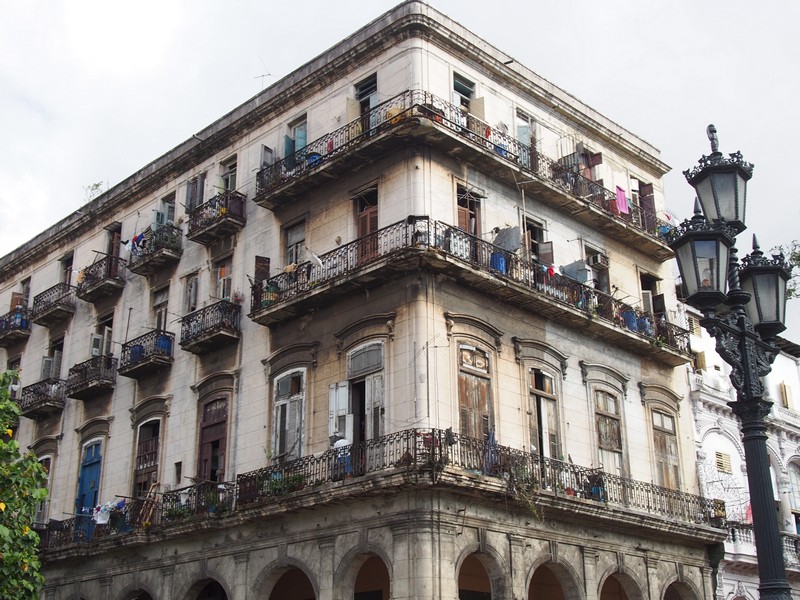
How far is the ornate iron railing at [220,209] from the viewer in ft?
84.5

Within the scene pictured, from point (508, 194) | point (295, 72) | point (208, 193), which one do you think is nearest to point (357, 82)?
point (295, 72)

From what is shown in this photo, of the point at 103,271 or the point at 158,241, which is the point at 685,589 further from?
the point at 103,271

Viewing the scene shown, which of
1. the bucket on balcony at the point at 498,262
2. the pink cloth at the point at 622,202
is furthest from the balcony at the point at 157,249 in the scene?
the pink cloth at the point at 622,202

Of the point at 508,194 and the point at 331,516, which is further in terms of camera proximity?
the point at 508,194

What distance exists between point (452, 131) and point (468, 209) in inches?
81.8

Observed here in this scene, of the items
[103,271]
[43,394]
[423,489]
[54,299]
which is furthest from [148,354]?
[423,489]

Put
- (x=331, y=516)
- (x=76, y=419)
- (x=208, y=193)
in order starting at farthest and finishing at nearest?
(x=76, y=419)
(x=208, y=193)
(x=331, y=516)

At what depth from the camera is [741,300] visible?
1028 cm

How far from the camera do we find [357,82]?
23.8 metres

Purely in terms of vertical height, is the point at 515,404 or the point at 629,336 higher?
the point at 629,336

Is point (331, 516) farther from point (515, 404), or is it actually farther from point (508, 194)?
point (508, 194)

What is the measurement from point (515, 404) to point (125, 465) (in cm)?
1233

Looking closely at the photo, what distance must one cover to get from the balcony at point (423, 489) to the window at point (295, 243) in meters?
5.72

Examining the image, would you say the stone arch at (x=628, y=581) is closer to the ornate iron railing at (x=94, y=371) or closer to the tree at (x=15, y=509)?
the tree at (x=15, y=509)
